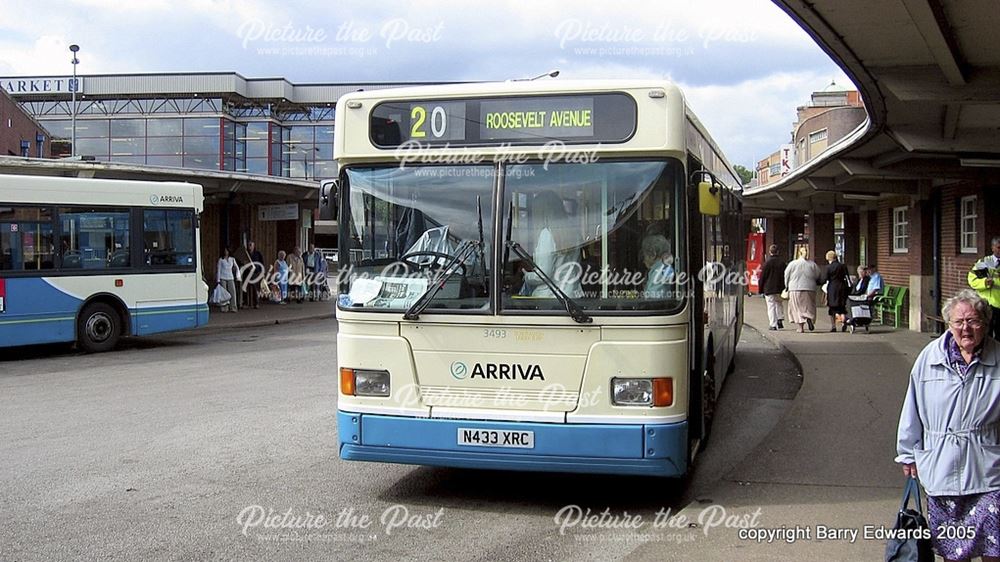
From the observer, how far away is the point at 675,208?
6082mm

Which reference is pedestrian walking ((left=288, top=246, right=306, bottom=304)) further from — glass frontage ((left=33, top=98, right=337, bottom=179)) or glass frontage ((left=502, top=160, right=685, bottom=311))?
glass frontage ((left=502, top=160, right=685, bottom=311))

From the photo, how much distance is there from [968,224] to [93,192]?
15559 mm

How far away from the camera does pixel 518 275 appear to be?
6.14m

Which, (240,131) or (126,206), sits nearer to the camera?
(126,206)

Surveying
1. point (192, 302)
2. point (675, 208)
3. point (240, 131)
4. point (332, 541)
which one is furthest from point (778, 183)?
point (240, 131)

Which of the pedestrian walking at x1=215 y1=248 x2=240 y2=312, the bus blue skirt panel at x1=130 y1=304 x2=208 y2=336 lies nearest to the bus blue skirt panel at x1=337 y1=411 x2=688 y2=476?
the bus blue skirt panel at x1=130 y1=304 x2=208 y2=336

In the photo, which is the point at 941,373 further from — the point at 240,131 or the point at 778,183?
the point at 240,131

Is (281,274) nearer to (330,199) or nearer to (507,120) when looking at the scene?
(330,199)

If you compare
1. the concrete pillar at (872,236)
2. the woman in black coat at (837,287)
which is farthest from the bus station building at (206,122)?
the woman in black coat at (837,287)

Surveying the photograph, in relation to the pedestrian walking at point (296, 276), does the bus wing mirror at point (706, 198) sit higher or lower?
higher

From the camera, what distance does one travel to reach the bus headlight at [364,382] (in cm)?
632

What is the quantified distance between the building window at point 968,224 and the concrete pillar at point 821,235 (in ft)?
45.3

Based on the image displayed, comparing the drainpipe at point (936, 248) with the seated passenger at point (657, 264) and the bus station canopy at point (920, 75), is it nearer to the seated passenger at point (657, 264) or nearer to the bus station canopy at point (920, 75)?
the bus station canopy at point (920, 75)

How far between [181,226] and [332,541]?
12779mm
